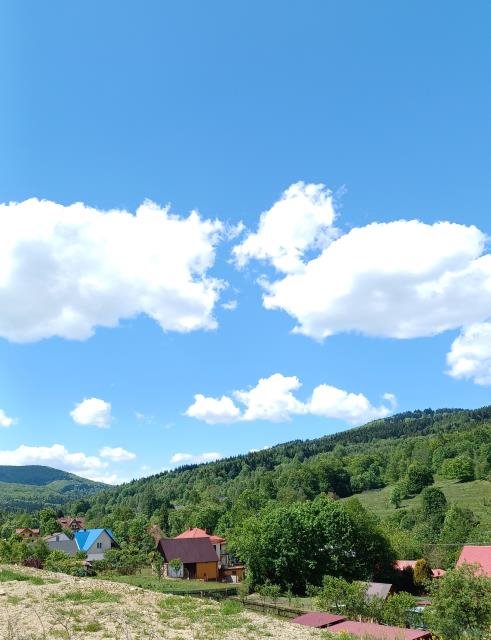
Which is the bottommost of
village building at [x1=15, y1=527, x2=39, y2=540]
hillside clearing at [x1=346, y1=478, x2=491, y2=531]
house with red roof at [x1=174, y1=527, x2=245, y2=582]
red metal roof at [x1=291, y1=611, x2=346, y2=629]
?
house with red roof at [x1=174, y1=527, x2=245, y2=582]

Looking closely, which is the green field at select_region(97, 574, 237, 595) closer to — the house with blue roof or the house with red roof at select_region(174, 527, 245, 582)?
the house with red roof at select_region(174, 527, 245, 582)

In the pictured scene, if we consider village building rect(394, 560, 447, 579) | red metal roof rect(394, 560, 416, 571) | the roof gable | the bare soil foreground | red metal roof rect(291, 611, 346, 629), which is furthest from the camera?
the roof gable

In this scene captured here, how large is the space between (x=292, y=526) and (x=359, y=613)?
21.3 m

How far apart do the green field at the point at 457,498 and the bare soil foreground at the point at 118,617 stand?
67.8 m

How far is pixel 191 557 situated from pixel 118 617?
5300 cm

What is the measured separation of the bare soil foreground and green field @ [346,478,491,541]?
2669 inches

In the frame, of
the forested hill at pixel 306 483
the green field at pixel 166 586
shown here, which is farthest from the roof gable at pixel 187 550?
the forested hill at pixel 306 483

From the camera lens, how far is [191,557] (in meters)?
61.9

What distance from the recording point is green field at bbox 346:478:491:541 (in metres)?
87.2

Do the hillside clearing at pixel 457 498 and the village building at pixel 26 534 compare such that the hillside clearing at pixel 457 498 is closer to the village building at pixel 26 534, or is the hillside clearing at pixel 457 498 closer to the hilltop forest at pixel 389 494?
the hilltop forest at pixel 389 494

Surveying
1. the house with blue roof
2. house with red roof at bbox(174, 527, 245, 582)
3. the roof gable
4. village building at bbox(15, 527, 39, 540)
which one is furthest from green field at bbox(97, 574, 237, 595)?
village building at bbox(15, 527, 39, 540)

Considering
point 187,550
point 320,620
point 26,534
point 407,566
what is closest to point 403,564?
point 407,566

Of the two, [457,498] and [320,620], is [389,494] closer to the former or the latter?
[457,498]

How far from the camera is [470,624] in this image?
2162 cm
